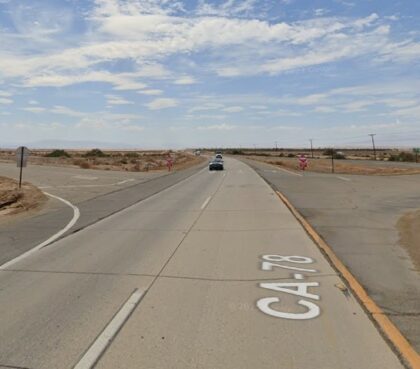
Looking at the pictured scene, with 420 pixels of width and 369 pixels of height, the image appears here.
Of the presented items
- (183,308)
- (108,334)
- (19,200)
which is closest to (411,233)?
(183,308)

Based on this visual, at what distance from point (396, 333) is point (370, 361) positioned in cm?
85

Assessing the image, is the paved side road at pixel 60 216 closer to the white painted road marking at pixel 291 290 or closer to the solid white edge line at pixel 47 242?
the solid white edge line at pixel 47 242

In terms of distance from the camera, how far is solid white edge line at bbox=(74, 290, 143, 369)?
188 inches

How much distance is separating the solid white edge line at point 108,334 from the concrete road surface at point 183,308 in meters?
0.01

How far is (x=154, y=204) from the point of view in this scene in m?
19.9

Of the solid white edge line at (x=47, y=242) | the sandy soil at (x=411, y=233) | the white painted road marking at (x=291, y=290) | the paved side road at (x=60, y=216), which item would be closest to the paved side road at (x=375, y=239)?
the sandy soil at (x=411, y=233)

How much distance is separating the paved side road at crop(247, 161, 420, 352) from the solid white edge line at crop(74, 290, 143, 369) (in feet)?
10.0

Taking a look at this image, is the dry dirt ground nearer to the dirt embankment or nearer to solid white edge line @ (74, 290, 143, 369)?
the dirt embankment

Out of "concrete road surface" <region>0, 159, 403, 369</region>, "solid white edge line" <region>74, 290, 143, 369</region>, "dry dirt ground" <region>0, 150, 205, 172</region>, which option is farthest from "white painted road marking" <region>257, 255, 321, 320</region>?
"dry dirt ground" <region>0, 150, 205, 172</region>

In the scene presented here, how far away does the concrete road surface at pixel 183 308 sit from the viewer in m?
4.90

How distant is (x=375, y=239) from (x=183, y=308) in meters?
6.63

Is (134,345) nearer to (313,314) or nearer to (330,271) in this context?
(313,314)

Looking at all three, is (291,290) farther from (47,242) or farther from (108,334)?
(47,242)

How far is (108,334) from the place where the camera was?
5.47 meters
